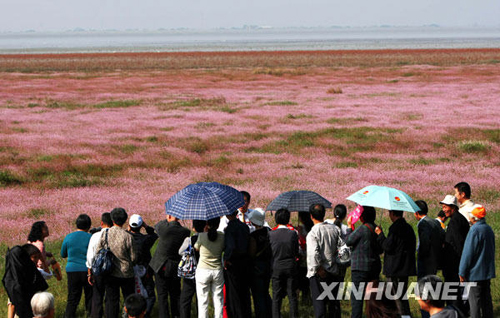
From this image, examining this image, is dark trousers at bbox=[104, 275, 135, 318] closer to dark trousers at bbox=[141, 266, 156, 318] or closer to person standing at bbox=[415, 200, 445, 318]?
dark trousers at bbox=[141, 266, 156, 318]

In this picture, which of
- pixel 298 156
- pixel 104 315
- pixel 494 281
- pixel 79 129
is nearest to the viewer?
pixel 104 315

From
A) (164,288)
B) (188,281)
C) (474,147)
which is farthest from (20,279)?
(474,147)

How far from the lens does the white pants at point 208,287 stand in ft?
30.9

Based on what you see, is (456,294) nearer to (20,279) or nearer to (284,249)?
(284,249)

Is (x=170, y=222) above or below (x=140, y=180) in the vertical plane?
above

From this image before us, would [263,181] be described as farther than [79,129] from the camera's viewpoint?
No

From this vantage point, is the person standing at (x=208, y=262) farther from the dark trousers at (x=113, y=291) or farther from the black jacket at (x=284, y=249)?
the dark trousers at (x=113, y=291)

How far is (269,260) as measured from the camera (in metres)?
9.97

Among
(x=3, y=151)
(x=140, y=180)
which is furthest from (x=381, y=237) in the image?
(x=3, y=151)

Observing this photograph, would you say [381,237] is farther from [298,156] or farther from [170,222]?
[298,156]

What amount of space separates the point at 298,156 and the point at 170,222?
16695mm

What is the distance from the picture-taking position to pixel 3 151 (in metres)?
26.8

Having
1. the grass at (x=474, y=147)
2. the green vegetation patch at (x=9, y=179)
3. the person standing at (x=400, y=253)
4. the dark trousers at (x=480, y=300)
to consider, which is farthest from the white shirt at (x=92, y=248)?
the grass at (x=474, y=147)

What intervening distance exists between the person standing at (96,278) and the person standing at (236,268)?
2.09 m
